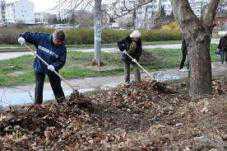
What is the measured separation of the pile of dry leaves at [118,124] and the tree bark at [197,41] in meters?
0.42

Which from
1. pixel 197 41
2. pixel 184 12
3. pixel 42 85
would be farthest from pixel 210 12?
pixel 42 85

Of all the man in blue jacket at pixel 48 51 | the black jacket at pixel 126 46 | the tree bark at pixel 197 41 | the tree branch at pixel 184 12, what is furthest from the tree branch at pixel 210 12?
the black jacket at pixel 126 46

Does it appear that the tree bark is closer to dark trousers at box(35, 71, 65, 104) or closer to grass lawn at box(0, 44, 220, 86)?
dark trousers at box(35, 71, 65, 104)

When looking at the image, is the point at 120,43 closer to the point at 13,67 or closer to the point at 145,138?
the point at 13,67

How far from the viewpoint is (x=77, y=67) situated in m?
22.7

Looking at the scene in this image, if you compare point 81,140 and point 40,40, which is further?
point 40,40

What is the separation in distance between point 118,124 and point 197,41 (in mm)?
3618

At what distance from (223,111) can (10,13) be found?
3669cm

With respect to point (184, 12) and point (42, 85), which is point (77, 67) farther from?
point (42, 85)

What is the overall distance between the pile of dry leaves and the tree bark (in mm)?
419

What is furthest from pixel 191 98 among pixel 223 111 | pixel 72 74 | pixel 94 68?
pixel 94 68

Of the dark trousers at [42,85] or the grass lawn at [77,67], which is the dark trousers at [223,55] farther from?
the dark trousers at [42,85]

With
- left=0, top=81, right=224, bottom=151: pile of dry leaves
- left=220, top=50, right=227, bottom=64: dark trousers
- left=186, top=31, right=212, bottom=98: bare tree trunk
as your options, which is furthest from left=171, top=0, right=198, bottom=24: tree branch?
left=220, top=50, right=227, bottom=64: dark trousers

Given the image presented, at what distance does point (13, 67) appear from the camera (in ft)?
72.0
